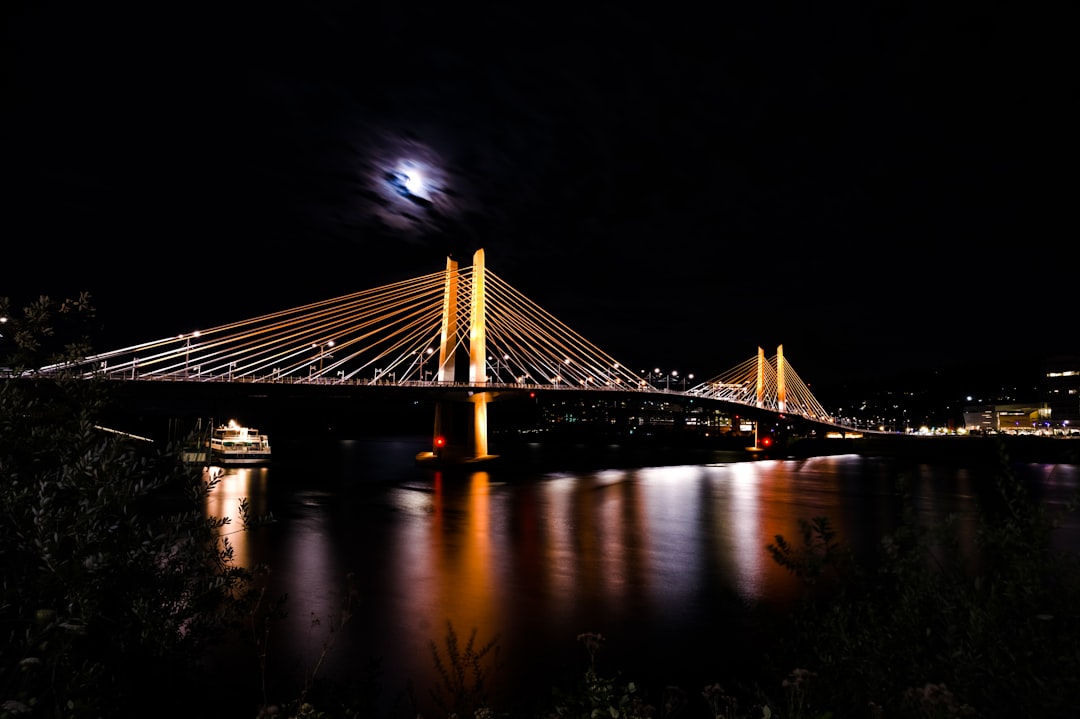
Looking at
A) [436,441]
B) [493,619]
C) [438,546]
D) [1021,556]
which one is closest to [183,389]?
[436,441]

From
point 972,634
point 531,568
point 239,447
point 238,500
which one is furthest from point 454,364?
point 972,634

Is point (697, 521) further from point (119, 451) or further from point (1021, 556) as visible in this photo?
A: point (119, 451)

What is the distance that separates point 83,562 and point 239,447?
57424 millimetres

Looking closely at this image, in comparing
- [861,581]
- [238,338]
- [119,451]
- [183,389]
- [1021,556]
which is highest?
[238,338]

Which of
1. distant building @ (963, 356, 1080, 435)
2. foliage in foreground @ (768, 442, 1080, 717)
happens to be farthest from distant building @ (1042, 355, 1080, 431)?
foliage in foreground @ (768, 442, 1080, 717)

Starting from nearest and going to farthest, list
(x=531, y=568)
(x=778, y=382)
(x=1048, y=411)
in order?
1. (x=531, y=568)
2. (x=778, y=382)
3. (x=1048, y=411)

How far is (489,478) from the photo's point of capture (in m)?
44.5

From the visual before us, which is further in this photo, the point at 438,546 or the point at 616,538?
the point at 616,538

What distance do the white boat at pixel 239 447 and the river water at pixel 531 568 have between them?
1049 centimetres

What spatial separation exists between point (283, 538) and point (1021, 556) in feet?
73.2

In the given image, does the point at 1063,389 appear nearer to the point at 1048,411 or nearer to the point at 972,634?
the point at 1048,411

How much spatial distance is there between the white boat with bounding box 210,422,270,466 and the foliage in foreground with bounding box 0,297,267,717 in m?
51.7

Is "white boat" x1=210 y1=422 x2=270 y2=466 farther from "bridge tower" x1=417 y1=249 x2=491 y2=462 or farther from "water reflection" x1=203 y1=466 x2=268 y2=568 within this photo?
"bridge tower" x1=417 y1=249 x2=491 y2=462

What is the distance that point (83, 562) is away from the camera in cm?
342
